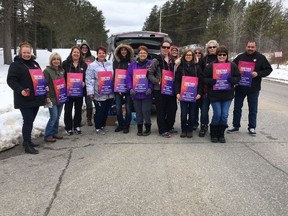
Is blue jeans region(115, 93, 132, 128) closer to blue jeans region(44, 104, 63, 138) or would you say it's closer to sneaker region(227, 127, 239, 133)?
blue jeans region(44, 104, 63, 138)

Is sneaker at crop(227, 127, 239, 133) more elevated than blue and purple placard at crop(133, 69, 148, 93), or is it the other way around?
blue and purple placard at crop(133, 69, 148, 93)

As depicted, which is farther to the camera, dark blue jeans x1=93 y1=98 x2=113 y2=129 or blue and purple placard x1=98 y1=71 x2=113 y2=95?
dark blue jeans x1=93 y1=98 x2=113 y2=129

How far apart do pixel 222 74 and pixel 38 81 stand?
351cm

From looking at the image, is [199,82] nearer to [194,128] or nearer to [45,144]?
[194,128]

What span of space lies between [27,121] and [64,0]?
73.1ft

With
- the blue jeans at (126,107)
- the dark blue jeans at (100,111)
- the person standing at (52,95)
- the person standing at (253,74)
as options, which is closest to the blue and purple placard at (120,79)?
the blue jeans at (126,107)

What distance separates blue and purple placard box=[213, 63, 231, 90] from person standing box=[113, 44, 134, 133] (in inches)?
73.4

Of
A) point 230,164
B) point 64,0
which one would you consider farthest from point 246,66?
point 64,0

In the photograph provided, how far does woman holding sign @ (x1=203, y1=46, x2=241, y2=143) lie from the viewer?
6.71 metres

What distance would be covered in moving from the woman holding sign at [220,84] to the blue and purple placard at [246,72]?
1.62 ft

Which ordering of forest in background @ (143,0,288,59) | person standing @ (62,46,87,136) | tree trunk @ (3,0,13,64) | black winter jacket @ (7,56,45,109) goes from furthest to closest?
forest in background @ (143,0,288,59) → tree trunk @ (3,0,13,64) → person standing @ (62,46,87,136) → black winter jacket @ (7,56,45,109)

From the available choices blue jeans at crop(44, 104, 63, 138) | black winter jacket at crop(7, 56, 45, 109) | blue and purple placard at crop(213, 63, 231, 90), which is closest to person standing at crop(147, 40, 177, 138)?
blue and purple placard at crop(213, 63, 231, 90)

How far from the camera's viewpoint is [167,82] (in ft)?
23.1

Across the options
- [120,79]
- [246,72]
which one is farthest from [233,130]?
[120,79]
